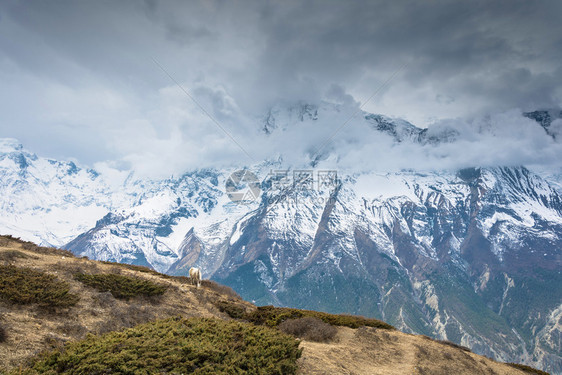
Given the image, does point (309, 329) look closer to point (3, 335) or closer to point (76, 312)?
point (76, 312)

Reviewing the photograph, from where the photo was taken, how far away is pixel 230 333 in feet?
58.6

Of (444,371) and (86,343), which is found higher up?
(86,343)

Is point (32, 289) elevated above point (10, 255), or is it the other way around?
point (10, 255)

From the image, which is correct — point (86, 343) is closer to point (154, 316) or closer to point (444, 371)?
point (154, 316)

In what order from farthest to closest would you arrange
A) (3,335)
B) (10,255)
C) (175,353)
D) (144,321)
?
(10,255) → (144,321) → (3,335) → (175,353)

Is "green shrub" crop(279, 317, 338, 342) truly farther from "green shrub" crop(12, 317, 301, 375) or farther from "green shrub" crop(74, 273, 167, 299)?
"green shrub" crop(74, 273, 167, 299)

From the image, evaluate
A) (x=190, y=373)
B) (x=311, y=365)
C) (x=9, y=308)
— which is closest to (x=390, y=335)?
(x=311, y=365)

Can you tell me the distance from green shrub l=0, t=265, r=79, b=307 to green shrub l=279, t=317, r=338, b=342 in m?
14.4

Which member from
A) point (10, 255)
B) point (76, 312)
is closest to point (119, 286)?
point (76, 312)

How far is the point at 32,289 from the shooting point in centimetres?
2020

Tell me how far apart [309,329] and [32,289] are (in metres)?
18.1

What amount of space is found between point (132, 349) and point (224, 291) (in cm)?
2627

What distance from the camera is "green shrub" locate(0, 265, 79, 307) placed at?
1916 cm

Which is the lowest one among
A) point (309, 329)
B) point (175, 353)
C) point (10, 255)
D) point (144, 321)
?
point (309, 329)
